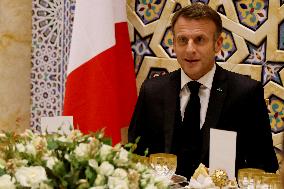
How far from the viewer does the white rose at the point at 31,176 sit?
1063 millimetres

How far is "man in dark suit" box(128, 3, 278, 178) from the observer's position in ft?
7.14

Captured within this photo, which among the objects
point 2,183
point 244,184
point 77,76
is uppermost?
point 77,76

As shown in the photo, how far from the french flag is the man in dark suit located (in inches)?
22.4

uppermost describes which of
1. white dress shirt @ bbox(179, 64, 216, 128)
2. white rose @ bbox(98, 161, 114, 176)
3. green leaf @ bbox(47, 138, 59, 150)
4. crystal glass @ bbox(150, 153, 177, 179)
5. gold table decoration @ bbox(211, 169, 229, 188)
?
white dress shirt @ bbox(179, 64, 216, 128)

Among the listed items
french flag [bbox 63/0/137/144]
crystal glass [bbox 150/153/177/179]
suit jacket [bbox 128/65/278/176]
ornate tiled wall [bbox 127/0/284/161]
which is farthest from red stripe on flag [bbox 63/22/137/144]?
crystal glass [bbox 150/153/177/179]

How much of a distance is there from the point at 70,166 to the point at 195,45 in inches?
48.5

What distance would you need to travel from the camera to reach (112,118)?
287cm

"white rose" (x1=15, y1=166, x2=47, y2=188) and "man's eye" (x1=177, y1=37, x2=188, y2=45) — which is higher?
"man's eye" (x1=177, y1=37, x2=188, y2=45)

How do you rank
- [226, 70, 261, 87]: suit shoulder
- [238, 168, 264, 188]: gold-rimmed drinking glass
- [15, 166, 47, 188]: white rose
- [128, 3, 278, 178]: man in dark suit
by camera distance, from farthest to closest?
[226, 70, 261, 87]: suit shoulder → [128, 3, 278, 178]: man in dark suit → [238, 168, 264, 188]: gold-rimmed drinking glass → [15, 166, 47, 188]: white rose

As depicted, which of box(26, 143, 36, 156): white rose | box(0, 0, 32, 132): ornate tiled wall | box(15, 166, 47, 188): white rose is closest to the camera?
box(15, 166, 47, 188): white rose

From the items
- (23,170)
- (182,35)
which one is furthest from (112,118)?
(23,170)

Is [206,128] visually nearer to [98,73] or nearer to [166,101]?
[166,101]

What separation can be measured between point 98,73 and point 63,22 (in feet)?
1.84

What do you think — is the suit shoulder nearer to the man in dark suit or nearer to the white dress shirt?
the man in dark suit
